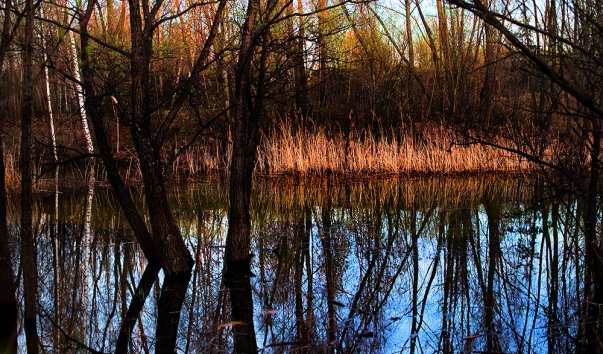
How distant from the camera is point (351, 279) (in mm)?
4254

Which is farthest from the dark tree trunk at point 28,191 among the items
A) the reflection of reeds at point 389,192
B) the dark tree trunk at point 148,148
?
the reflection of reeds at point 389,192

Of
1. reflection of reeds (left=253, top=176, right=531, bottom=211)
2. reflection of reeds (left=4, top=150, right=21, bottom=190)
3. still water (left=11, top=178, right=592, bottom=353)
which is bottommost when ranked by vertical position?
still water (left=11, top=178, right=592, bottom=353)

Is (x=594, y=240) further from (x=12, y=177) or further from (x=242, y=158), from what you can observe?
(x=12, y=177)

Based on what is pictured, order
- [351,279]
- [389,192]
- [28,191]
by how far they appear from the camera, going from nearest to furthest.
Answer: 1. [28,191]
2. [351,279]
3. [389,192]

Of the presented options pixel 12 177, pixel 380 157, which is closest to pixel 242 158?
pixel 12 177

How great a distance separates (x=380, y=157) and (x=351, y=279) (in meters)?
6.44

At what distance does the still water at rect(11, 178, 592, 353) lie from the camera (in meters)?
3.18

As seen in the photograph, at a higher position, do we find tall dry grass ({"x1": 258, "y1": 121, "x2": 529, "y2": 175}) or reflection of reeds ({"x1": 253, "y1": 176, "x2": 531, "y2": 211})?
tall dry grass ({"x1": 258, "y1": 121, "x2": 529, "y2": 175})

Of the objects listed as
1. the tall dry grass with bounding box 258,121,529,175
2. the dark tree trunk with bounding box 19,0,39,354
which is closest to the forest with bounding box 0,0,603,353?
the dark tree trunk with bounding box 19,0,39,354

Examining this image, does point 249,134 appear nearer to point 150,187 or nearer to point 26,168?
point 150,187

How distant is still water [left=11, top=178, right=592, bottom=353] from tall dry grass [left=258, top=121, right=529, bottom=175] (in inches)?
111

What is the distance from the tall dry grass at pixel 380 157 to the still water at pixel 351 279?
2.82 metres

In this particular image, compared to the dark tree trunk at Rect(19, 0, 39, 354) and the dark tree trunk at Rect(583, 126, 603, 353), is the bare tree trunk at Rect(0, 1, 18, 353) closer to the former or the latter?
the dark tree trunk at Rect(19, 0, 39, 354)

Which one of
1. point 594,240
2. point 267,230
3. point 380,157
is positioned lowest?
point 267,230
